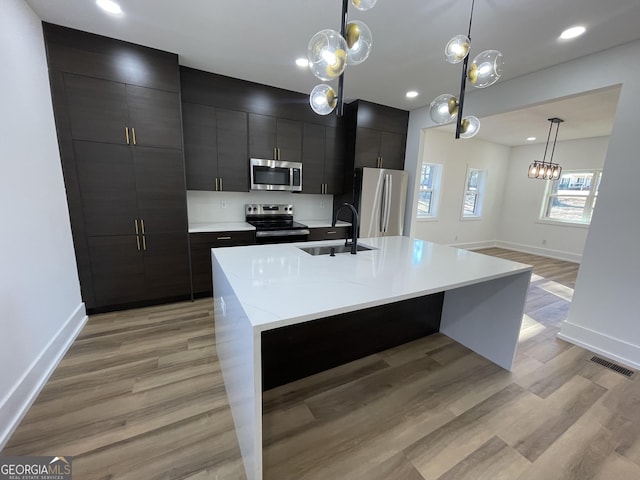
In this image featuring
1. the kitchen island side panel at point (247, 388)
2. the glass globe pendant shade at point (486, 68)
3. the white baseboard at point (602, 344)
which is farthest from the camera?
the white baseboard at point (602, 344)

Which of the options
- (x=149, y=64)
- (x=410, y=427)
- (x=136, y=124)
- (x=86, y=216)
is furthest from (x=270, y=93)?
(x=410, y=427)

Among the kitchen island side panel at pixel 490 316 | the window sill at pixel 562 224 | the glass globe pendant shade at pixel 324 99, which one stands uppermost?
the glass globe pendant shade at pixel 324 99

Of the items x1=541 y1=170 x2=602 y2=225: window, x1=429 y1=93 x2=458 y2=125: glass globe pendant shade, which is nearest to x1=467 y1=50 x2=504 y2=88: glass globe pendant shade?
x1=429 y1=93 x2=458 y2=125: glass globe pendant shade

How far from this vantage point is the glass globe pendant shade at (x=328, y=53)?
3.76 ft

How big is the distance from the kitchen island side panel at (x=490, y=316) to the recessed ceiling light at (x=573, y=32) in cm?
190

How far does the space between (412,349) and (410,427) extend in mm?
834

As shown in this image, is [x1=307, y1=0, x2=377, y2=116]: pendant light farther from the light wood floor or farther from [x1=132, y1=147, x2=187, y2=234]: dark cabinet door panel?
[x1=132, y1=147, x2=187, y2=234]: dark cabinet door panel

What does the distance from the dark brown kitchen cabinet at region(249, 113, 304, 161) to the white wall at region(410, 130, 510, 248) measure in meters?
3.01

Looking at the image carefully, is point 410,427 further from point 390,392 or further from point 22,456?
point 22,456

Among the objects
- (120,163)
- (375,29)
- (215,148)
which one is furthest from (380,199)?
(120,163)

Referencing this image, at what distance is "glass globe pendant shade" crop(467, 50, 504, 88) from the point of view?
4.65ft

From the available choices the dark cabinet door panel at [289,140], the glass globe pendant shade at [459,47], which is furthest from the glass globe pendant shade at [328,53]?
the dark cabinet door panel at [289,140]

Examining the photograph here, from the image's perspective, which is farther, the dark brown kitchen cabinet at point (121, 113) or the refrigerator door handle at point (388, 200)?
the refrigerator door handle at point (388, 200)

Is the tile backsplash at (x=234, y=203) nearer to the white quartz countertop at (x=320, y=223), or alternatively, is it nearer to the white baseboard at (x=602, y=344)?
the white quartz countertop at (x=320, y=223)
